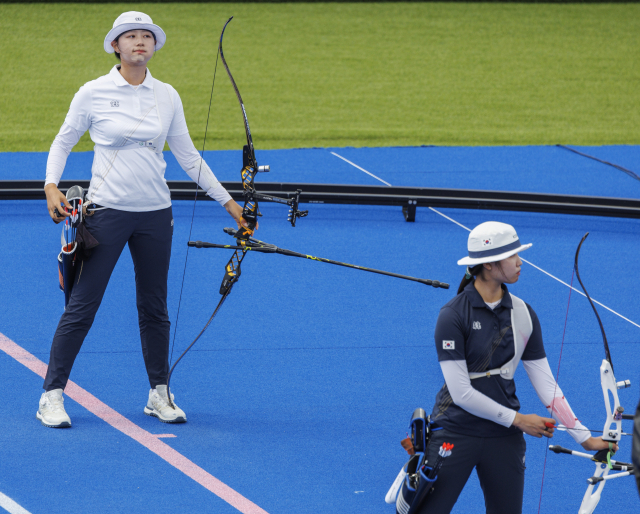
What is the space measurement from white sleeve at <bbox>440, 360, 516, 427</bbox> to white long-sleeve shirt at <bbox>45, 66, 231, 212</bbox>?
6.39 feet

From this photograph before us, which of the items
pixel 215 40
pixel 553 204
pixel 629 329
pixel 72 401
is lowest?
pixel 72 401

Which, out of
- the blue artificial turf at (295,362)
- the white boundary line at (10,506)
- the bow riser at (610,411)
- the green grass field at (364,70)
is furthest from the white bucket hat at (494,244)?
the green grass field at (364,70)

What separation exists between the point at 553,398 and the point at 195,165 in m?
2.28

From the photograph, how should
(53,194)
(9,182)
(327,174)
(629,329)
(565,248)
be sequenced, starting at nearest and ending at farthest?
(53,194) < (629,329) < (565,248) < (9,182) < (327,174)

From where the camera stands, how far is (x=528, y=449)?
4.41 m

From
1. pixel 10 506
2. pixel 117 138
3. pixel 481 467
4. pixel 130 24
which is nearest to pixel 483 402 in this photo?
pixel 481 467

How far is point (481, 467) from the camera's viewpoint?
313 centimetres

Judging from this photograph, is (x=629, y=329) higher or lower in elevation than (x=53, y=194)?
lower

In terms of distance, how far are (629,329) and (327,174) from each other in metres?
5.23

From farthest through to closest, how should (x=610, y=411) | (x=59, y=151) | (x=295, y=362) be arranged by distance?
(x=295, y=362), (x=59, y=151), (x=610, y=411)

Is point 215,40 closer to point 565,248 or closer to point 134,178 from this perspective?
point 565,248

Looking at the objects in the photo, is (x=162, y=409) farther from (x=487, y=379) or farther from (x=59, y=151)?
(x=487, y=379)

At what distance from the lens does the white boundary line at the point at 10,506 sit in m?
3.66

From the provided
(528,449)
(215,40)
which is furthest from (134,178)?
(215,40)
